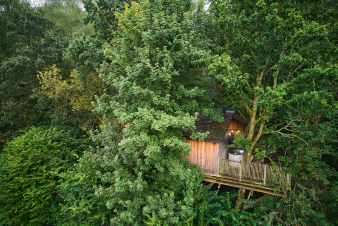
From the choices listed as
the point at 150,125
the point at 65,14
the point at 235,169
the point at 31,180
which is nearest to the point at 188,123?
the point at 150,125

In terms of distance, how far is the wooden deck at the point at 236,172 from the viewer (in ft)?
37.8

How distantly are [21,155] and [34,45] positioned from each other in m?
10.4

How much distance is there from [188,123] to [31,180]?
8936mm

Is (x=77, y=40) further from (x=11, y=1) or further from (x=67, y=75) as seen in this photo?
(x=11, y=1)

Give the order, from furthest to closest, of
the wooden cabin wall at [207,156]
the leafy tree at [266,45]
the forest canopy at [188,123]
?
the wooden cabin wall at [207,156] < the leafy tree at [266,45] < the forest canopy at [188,123]

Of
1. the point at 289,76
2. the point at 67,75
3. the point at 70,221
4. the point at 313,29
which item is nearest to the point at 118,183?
the point at 70,221

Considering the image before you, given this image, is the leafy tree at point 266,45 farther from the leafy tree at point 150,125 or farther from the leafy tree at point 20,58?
the leafy tree at point 20,58

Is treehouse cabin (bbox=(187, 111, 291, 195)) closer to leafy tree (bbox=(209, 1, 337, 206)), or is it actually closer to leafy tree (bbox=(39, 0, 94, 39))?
leafy tree (bbox=(209, 1, 337, 206))

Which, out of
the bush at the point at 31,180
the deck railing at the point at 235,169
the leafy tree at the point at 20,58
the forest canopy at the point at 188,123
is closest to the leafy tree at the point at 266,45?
the forest canopy at the point at 188,123

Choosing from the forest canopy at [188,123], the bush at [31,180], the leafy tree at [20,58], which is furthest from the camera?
the leafy tree at [20,58]

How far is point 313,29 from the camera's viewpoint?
1007 cm

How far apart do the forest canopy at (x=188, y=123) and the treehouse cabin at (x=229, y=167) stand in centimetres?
51

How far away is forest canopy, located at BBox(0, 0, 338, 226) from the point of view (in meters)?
9.97

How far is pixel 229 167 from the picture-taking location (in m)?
12.4
